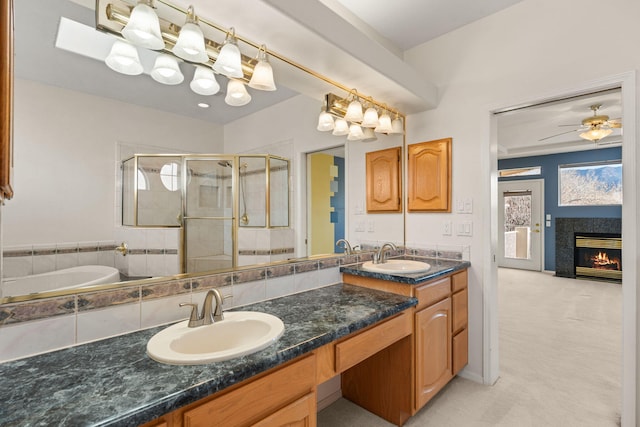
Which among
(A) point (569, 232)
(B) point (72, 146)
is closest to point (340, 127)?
(B) point (72, 146)

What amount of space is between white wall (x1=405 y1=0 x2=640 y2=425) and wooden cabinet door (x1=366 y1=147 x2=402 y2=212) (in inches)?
9.4

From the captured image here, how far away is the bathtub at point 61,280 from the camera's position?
960mm

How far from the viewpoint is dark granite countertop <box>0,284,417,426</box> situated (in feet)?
2.24

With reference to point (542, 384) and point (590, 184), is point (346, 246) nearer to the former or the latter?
point (542, 384)

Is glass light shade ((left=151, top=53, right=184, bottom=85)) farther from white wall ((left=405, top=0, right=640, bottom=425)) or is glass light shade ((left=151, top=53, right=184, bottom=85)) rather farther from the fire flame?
the fire flame

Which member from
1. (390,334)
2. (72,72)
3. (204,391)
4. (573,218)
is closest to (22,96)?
(72,72)

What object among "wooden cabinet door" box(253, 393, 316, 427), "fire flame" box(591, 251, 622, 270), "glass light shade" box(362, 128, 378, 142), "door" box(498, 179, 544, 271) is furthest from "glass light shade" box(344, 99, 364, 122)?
"fire flame" box(591, 251, 622, 270)

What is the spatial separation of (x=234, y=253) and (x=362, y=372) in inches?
48.6

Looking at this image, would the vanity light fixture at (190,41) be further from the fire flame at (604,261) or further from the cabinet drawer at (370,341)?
the fire flame at (604,261)

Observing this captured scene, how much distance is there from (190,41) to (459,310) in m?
2.38

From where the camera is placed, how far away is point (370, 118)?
88.2 inches

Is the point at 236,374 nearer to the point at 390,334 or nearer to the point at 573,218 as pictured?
the point at 390,334

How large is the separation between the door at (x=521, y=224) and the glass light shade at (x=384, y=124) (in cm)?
559

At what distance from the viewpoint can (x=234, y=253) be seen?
1.51 metres
